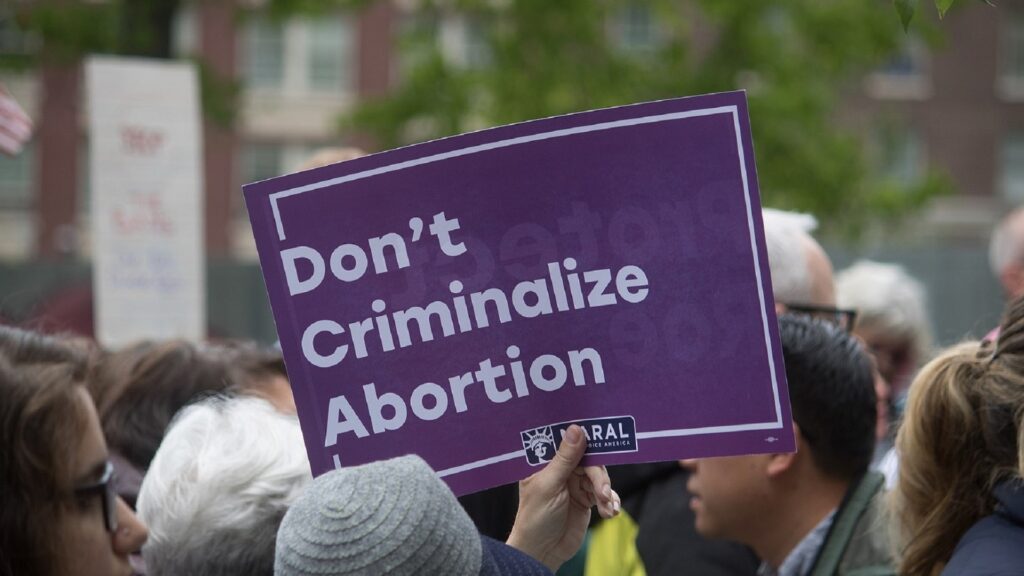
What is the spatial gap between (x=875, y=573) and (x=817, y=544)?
0.19m

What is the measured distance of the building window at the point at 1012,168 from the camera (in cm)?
3516

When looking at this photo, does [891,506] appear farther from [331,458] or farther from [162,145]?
[162,145]

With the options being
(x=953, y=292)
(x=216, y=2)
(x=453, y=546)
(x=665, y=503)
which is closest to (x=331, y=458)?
(x=453, y=546)

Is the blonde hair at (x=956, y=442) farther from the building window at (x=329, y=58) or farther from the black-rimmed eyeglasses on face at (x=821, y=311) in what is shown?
the building window at (x=329, y=58)

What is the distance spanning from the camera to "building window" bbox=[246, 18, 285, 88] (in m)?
31.1

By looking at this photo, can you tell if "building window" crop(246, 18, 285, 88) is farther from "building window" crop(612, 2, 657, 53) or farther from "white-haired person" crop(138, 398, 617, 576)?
"white-haired person" crop(138, 398, 617, 576)

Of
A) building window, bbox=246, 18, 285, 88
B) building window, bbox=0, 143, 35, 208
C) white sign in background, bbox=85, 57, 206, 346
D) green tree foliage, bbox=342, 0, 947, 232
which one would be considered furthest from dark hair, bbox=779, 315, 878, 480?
building window, bbox=0, 143, 35, 208

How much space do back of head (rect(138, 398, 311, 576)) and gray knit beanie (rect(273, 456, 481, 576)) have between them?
68cm

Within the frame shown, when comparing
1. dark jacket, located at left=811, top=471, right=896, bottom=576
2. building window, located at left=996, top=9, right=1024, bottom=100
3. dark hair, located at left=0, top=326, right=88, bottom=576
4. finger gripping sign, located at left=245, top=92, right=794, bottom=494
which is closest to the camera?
finger gripping sign, located at left=245, top=92, right=794, bottom=494

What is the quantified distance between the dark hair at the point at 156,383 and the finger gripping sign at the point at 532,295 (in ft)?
3.62

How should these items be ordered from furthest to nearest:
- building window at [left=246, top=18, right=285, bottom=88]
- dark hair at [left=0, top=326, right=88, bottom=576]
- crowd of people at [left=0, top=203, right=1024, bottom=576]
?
building window at [left=246, top=18, right=285, bottom=88]
dark hair at [left=0, top=326, right=88, bottom=576]
crowd of people at [left=0, top=203, right=1024, bottom=576]

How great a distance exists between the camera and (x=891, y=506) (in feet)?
9.05

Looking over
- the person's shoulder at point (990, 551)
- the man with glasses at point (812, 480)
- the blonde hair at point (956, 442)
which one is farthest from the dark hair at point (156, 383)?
the person's shoulder at point (990, 551)

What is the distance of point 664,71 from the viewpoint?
53.7 ft
